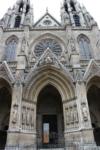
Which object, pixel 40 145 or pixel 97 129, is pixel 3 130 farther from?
pixel 97 129

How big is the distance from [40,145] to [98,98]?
667 centimetres

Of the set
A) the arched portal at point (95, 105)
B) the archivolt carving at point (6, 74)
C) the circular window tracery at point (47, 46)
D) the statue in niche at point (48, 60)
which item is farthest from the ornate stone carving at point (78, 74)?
the archivolt carving at point (6, 74)

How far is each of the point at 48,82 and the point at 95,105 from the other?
193 inches

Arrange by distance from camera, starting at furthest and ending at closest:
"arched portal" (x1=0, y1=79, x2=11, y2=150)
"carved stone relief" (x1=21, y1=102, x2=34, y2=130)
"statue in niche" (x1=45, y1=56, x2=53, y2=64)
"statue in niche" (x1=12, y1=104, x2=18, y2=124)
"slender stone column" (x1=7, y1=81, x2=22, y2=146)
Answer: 1. "statue in niche" (x1=45, y1=56, x2=53, y2=64)
2. "arched portal" (x1=0, y1=79, x2=11, y2=150)
3. "carved stone relief" (x1=21, y1=102, x2=34, y2=130)
4. "statue in niche" (x1=12, y1=104, x2=18, y2=124)
5. "slender stone column" (x1=7, y1=81, x2=22, y2=146)

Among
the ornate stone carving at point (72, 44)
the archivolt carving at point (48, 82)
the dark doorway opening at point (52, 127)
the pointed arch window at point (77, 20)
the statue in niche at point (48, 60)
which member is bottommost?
the dark doorway opening at point (52, 127)

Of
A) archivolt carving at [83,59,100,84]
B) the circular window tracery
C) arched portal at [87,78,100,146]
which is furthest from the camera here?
the circular window tracery

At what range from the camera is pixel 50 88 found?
15.6 meters

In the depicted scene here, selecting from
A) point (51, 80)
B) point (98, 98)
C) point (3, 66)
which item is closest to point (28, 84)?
point (51, 80)

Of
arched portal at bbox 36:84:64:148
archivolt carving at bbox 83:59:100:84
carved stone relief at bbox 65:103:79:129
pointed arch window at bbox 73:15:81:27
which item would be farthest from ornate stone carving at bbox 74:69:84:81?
pointed arch window at bbox 73:15:81:27

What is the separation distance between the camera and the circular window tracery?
1849cm

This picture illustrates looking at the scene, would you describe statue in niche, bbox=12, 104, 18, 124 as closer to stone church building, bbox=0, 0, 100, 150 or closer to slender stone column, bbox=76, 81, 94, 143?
stone church building, bbox=0, 0, 100, 150

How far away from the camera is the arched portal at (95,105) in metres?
14.2

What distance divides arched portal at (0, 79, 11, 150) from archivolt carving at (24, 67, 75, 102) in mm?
2119

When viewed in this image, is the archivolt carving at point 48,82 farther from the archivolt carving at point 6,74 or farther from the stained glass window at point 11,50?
the stained glass window at point 11,50
